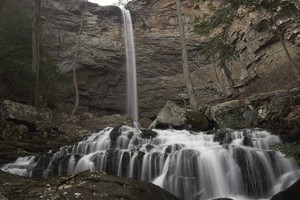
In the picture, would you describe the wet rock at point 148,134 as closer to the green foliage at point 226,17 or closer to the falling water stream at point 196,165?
the falling water stream at point 196,165

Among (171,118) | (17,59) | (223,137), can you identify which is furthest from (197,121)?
(17,59)

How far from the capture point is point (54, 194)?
5.17m

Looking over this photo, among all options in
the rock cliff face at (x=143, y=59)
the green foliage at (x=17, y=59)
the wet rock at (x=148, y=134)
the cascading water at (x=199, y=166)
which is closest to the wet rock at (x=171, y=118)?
the wet rock at (x=148, y=134)

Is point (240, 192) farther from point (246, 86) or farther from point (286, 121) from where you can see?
point (246, 86)

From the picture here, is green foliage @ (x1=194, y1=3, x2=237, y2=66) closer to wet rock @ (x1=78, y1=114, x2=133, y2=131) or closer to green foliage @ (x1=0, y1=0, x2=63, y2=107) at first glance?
wet rock @ (x1=78, y1=114, x2=133, y2=131)

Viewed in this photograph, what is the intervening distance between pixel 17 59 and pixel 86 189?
36.3 feet

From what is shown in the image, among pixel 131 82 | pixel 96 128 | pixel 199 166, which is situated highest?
pixel 131 82

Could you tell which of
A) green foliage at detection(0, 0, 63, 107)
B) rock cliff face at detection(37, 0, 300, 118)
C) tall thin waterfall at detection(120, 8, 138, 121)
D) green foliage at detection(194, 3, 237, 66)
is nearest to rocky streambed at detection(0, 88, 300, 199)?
green foliage at detection(194, 3, 237, 66)

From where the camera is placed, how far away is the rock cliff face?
24172mm

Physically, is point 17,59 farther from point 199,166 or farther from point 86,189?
point 86,189

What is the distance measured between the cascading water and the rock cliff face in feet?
50.4

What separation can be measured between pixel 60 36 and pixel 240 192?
2278cm

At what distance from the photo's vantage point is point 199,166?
787 cm

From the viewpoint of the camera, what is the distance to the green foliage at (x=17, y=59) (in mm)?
14477
